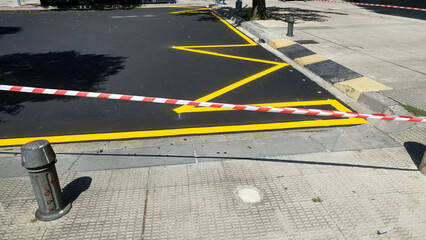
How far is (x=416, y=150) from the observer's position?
4258 millimetres

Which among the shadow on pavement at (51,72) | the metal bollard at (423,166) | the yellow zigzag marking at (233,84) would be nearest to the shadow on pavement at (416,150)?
the metal bollard at (423,166)

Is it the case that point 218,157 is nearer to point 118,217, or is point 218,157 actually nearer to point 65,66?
point 118,217

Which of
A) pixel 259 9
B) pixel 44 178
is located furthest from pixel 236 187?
pixel 259 9

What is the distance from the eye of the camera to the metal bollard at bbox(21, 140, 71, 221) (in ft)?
9.39

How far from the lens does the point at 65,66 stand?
8227mm

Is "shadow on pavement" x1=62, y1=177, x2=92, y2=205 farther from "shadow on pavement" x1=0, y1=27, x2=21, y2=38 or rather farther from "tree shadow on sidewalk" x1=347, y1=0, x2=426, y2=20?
"tree shadow on sidewalk" x1=347, y1=0, x2=426, y2=20

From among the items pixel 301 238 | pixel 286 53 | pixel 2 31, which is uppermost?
pixel 2 31

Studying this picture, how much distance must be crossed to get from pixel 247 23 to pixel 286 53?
514cm

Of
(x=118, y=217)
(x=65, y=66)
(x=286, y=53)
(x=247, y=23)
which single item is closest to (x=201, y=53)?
(x=286, y=53)

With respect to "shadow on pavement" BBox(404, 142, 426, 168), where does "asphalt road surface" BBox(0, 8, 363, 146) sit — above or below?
above

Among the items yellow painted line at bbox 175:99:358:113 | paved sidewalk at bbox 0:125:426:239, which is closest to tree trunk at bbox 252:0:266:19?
yellow painted line at bbox 175:99:358:113

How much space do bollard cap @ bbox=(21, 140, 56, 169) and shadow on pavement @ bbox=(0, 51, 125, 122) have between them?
131 inches

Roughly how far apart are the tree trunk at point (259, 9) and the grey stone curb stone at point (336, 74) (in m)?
2.63

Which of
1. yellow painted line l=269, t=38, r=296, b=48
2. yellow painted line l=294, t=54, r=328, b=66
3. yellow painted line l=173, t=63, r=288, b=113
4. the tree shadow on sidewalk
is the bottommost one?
yellow painted line l=173, t=63, r=288, b=113
